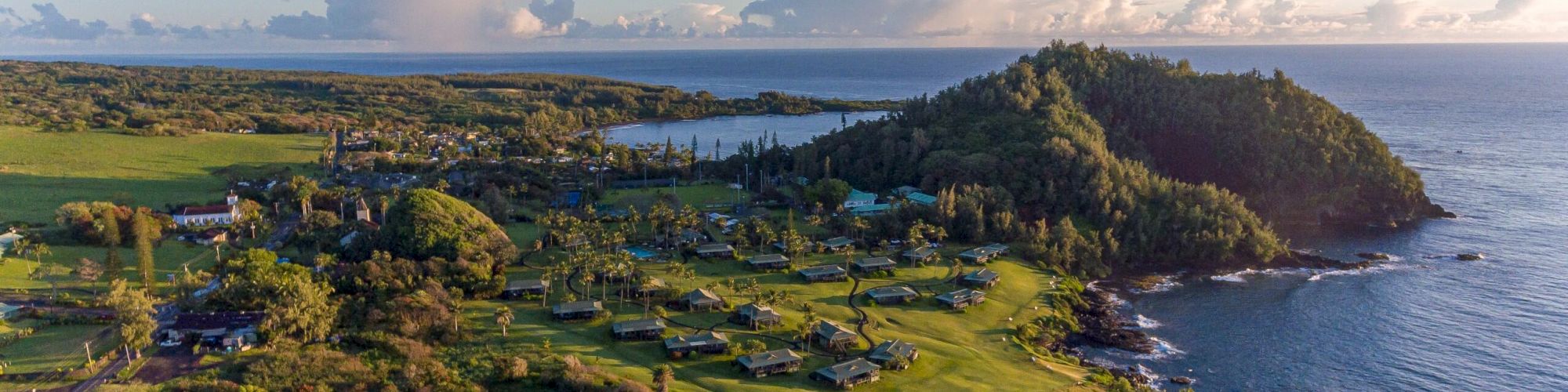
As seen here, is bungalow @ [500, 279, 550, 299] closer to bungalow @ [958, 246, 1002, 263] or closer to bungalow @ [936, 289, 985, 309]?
bungalow @ [936, 289, 985, 309]

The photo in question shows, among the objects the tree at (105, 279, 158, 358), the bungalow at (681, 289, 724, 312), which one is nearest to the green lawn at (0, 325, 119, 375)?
the tree at (105, 279, 158, 358)

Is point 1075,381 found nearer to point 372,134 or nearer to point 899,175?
point 899,175

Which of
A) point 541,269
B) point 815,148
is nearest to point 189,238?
point 541,269

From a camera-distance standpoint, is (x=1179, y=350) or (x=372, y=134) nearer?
(x=1179, y=350)

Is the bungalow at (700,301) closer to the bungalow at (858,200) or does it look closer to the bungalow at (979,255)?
the bungalow at (979,255)

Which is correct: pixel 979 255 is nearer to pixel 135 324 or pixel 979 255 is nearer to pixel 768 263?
pixel 768 263
